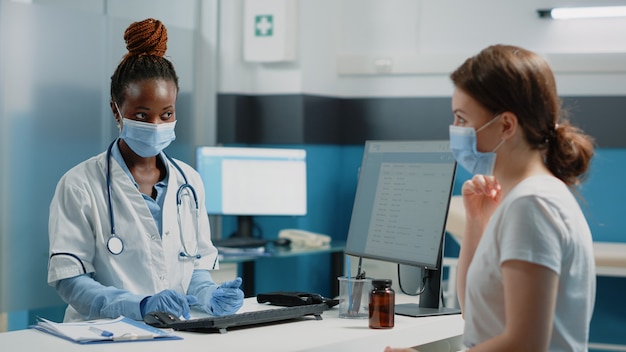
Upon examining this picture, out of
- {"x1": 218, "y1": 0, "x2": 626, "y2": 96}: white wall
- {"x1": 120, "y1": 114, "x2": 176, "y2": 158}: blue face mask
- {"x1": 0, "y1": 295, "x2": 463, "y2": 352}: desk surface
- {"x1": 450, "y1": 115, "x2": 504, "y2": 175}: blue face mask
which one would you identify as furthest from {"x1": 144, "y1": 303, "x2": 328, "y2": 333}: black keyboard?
{"x1": 218, "y1": 0, "x2": 626, "y2": 96}: white wall

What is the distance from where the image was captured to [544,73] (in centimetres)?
171

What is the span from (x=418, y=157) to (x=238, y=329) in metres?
0.69

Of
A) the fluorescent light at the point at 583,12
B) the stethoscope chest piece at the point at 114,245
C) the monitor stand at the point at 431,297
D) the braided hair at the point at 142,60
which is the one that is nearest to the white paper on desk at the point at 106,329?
the stethoscope chest piece at the point at 114,245

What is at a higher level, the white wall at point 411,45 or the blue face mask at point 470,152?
the white wall at point 411,45

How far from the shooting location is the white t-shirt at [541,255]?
161cm

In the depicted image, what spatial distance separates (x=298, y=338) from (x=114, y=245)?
21.1 inches

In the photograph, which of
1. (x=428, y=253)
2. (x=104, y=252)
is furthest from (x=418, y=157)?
(x=104, y=252)

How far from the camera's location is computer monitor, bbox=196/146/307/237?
15.8 feet

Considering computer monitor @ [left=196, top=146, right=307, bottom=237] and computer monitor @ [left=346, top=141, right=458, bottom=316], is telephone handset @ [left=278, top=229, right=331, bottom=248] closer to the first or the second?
computer monitor @ [left=196, top=146, right=307, bottom=237]

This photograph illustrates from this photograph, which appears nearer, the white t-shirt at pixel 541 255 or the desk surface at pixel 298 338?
the white t-shirt at pixel 541 255

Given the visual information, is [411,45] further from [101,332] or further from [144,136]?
[101,332]

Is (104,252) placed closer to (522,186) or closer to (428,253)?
(428,253)

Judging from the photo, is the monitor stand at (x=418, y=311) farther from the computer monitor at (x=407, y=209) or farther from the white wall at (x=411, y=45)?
the white wall at (x=411, y=45)

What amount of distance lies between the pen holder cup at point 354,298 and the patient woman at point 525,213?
2.03ft
